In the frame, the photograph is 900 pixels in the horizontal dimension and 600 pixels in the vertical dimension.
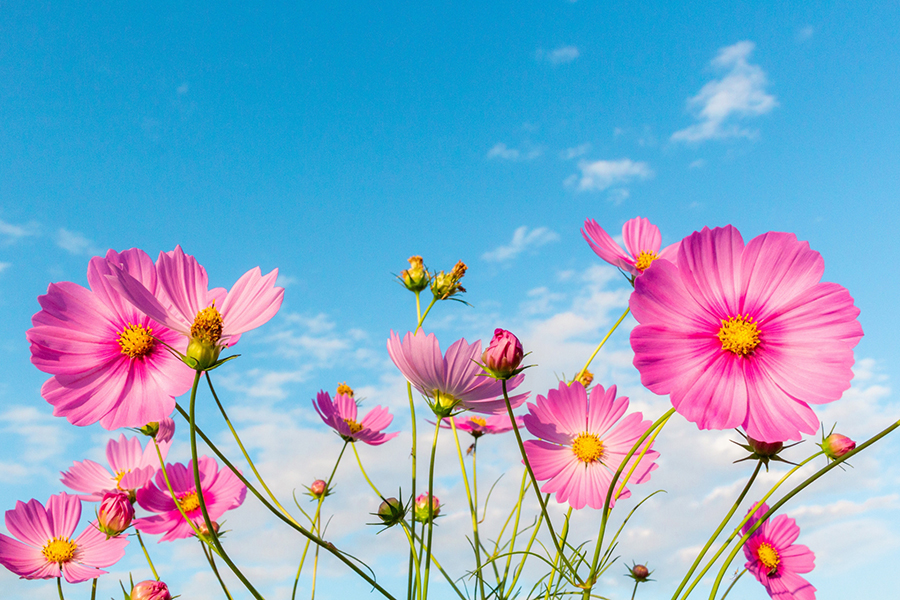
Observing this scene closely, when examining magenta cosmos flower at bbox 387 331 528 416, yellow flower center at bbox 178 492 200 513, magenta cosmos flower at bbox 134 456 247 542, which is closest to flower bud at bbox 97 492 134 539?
magenta cosmos flower at bbox 134 456 247 542

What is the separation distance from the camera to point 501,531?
1.57 metres

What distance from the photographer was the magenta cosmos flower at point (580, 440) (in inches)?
51.9

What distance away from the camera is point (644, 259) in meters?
1.66

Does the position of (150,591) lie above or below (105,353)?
below

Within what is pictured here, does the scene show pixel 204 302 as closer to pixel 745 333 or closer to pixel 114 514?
pixel 114 514

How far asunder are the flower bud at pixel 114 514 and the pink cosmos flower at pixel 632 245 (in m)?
1.19

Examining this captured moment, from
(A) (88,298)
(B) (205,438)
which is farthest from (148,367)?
(B) (205,438)

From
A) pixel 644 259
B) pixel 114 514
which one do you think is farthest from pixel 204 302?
pixel 644 259

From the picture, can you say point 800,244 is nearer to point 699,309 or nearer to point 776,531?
point 699,309

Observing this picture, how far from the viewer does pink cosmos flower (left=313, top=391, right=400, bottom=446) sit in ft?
4.97

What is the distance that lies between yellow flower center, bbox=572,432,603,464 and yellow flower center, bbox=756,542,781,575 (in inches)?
26.6

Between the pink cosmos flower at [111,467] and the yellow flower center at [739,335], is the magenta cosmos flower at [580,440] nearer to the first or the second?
the yellow flower center at [739,335]

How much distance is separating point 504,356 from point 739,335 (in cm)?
35

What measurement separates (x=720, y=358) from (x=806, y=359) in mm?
114
